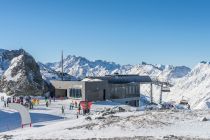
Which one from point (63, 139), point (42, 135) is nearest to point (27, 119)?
point (42, 135)

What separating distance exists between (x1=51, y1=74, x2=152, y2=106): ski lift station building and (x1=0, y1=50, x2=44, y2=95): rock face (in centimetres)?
447

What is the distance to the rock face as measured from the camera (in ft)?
266

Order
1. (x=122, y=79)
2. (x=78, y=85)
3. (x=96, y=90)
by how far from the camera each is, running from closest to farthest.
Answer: (x=96, y=90), (x=78, y=85), (x=122, y=79)

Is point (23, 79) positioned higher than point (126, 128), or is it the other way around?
point (23, 79)

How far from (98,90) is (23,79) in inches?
577

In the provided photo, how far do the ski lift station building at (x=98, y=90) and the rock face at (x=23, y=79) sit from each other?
4.47 m

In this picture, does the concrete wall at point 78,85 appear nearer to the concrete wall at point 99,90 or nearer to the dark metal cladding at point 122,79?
the concrete wall at point 99,90

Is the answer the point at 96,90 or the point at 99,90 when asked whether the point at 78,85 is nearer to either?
the point at 96,90

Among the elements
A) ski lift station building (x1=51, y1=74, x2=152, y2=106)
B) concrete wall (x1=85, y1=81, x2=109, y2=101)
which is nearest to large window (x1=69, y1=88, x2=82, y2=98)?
ski lift station building (x1=51, y1=74, x2=152, y2=106)

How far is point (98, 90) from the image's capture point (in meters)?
79.8

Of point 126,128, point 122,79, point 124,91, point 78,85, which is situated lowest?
point 126,128

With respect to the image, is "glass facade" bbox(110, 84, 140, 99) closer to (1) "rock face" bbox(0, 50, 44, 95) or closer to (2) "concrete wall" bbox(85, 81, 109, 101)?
(2) "concrete wall" bbox(85, 81, 109, 101)

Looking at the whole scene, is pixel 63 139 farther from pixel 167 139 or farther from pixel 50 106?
pixel 50 106

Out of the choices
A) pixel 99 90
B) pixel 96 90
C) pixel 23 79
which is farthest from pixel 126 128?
pixel 23 79
